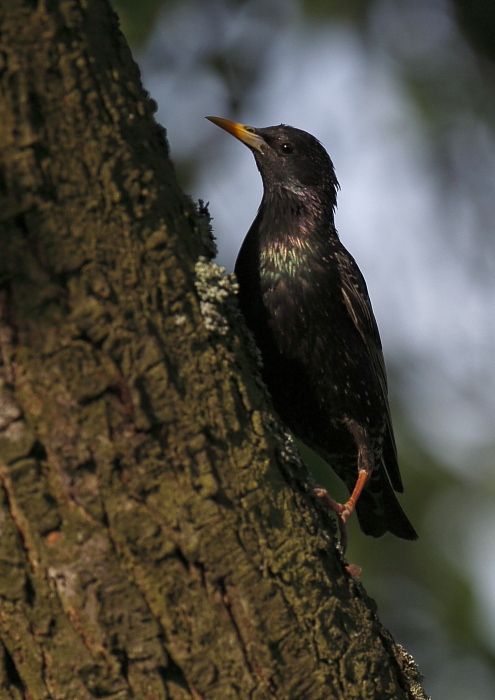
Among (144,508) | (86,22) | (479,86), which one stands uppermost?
(479,86)

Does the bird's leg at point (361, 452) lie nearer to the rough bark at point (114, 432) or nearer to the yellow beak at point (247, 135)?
the yellow beak at point (247, 135)

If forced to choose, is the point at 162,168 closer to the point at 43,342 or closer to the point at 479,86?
the point at 43,342

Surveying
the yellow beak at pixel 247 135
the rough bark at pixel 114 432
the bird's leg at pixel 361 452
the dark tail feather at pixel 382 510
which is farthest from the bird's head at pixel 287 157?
the rough bark at pixel 114 432

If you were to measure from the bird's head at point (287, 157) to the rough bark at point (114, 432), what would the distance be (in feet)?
7.31

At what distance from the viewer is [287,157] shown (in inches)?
165

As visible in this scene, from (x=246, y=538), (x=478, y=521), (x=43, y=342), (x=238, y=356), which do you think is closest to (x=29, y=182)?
(x=43, y=342)

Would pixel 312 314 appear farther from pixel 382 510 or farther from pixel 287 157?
pixel 382 510

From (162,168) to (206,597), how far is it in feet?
3.11

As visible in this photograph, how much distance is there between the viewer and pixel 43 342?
5.68 ft

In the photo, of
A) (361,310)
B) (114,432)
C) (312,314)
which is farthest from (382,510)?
(114,432)

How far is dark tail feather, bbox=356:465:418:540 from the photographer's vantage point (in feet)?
14.5

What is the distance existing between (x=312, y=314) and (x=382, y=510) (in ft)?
4.76

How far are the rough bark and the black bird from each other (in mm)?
1247

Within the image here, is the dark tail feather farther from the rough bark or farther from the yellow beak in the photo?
the rough bark
